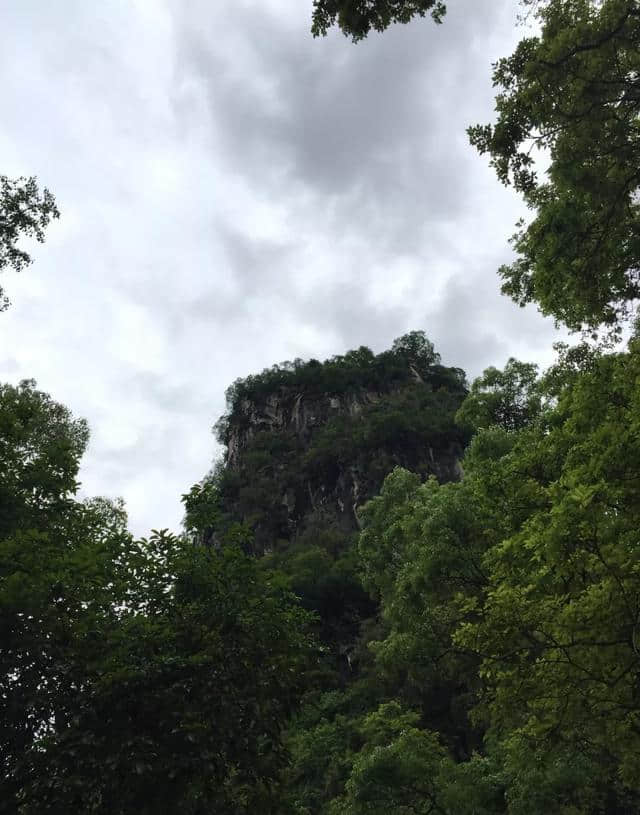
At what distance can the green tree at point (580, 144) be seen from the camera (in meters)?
8.31

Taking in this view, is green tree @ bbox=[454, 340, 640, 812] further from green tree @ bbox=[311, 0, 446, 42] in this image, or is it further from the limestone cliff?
the limestone cliff

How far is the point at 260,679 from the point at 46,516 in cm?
533

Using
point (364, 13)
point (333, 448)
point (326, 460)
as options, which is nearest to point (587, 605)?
point (364, 13)

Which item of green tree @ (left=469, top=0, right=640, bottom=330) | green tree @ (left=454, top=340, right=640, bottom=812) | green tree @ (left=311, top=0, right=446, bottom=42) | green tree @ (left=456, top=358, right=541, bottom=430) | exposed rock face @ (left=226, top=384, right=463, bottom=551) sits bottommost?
green tree @ (left=454, top=340, right=640, bottom=812)

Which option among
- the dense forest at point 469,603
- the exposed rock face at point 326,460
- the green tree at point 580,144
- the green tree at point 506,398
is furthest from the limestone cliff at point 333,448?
the green tree at point 580,144

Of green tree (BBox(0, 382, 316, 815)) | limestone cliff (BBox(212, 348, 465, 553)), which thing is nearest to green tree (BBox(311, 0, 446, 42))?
green tree (BBox(0, 382, 316, 815))

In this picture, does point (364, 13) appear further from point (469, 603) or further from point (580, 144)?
point (469, 603)

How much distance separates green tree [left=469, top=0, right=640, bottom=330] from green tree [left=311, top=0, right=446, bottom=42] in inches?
60.1

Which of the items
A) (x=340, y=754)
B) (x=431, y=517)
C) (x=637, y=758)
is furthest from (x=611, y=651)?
(x=340, y=754)

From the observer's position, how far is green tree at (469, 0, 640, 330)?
831 cm

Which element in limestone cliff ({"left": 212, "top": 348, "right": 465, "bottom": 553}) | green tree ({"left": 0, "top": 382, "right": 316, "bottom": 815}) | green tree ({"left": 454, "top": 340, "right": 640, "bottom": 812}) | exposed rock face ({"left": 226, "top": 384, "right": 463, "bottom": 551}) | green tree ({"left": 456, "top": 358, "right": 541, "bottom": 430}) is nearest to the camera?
green tree ({"left": 0, "top": 382, "right": 316, "bottom": 815})

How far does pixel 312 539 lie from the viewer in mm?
53562

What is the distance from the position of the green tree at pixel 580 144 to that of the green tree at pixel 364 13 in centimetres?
153

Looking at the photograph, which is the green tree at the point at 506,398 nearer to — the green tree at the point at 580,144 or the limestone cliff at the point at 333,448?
the green tree at the point at 580,144
